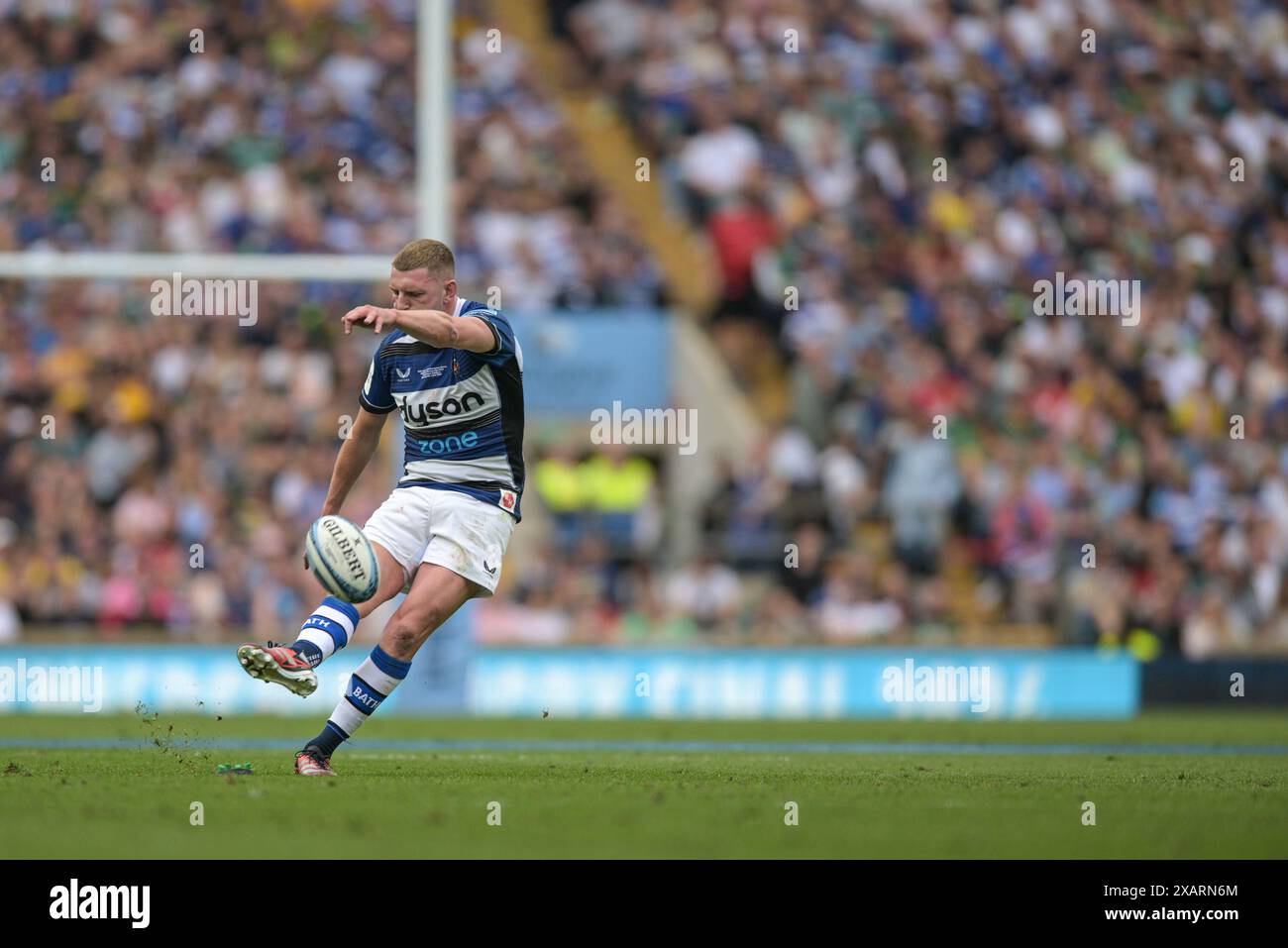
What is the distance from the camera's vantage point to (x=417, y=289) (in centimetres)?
867

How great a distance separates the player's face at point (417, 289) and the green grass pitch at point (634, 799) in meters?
2.08

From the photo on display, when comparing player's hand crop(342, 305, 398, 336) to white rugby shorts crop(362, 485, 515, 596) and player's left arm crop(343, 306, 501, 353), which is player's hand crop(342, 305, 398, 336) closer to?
player's left arm crop(343, 306, 501, 353)

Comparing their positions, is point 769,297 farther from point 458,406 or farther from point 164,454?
point 458,406

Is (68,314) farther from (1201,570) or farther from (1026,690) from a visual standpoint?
(1201,570)

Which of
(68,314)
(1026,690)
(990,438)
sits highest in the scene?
(68,314)

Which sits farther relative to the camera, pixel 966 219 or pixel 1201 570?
pixel 966 219

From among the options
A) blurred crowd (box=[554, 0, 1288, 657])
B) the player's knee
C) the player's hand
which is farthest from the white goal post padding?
the player's hand

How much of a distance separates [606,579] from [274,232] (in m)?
5.26

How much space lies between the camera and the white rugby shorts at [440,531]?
8.88 meters

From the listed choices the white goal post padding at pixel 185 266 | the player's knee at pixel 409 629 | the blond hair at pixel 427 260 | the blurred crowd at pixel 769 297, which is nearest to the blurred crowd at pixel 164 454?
the blurred crowd at pixel 769 297
